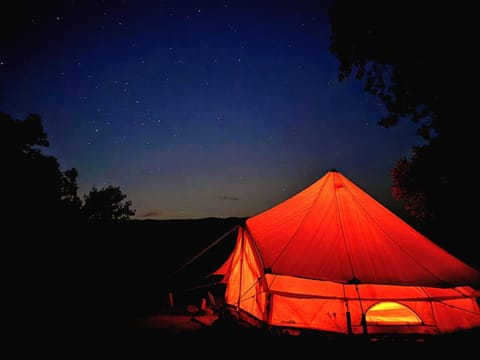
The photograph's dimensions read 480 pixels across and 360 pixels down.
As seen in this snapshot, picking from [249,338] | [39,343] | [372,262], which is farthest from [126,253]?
[372,262]

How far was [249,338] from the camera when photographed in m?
4.54

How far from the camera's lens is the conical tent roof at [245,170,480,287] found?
412 cm

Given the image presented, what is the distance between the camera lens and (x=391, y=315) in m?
4.71

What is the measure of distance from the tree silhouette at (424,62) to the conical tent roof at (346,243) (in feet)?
13.2

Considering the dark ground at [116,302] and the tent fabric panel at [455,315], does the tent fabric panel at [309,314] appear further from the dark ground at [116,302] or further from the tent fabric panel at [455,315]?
the tent fabric panel at [455,315]

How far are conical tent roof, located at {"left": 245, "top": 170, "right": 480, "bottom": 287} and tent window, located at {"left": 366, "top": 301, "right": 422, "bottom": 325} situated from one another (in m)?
0.76

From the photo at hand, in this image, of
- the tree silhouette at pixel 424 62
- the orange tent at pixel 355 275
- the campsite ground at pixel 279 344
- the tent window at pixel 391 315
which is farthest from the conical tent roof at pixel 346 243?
the tree silhouette at pixel 424 62

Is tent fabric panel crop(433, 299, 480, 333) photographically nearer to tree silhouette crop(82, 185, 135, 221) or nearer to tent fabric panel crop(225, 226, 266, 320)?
tent fabric panel crop(225, 226, 266, 320)

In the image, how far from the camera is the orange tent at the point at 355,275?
4160mm

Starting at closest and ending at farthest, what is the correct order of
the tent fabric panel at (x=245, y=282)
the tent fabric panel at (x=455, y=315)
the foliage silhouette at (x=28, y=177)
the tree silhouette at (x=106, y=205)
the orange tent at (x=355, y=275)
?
the orange tent at (x=355, y=275) < the tent fabric panel at (x=455, y=315) < the tent fabric panel at (x=245, y=282) < the foliage silhouette at (x=28, y=177) < the tree silhouette at (x=106, y=205)

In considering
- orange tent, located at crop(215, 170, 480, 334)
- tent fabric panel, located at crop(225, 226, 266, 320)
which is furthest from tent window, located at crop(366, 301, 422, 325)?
tent fabric panel, located at crop(225, 226, 266, 320)

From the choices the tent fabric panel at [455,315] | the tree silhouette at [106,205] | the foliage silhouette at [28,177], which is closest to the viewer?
the tent fabric panel at [455,315]

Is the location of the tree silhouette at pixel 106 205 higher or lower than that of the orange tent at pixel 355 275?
higher

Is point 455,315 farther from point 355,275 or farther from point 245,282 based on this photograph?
point 245,282
